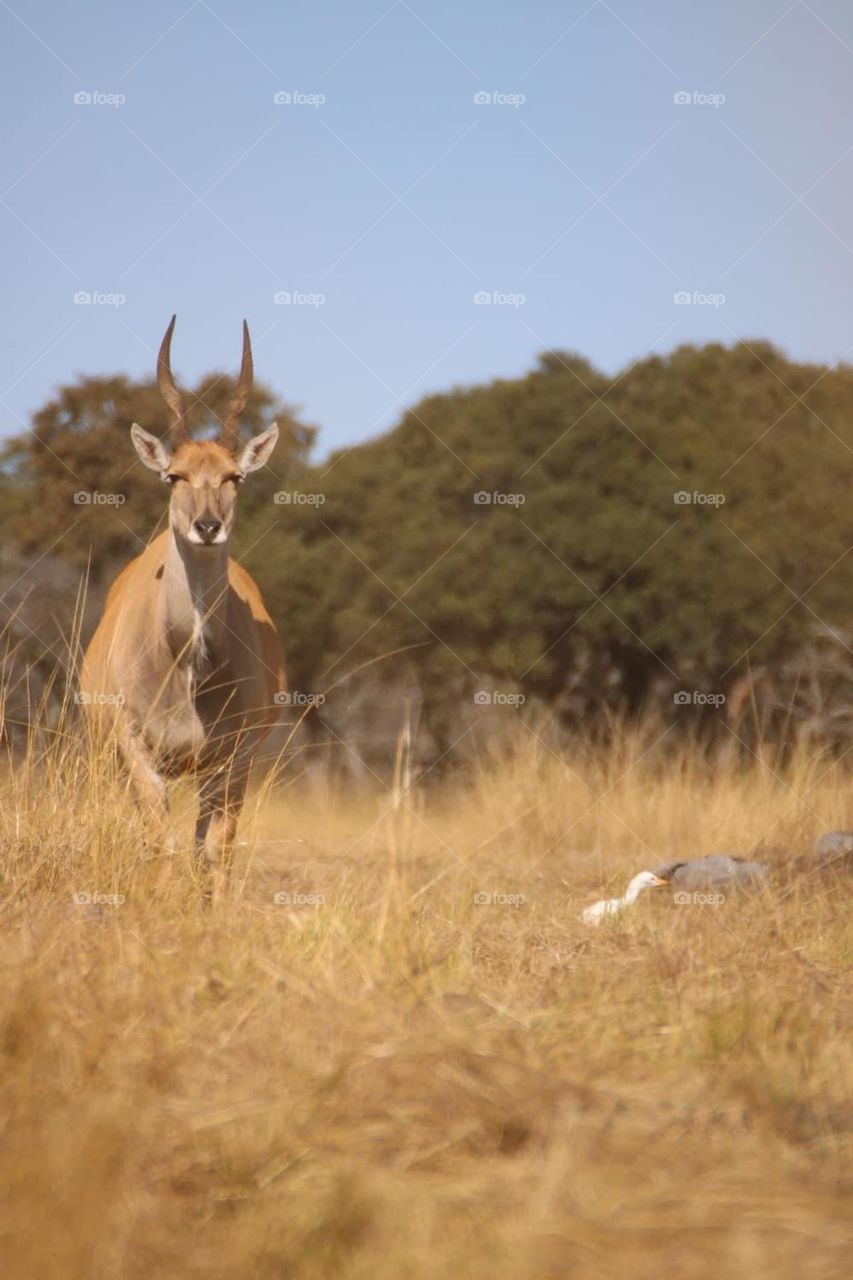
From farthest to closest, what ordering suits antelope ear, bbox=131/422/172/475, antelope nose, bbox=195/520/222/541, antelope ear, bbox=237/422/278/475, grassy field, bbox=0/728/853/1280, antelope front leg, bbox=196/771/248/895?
antelope ear, bbox=237/422/278/475, antelope ear, bbox=131/422/172/475, antelope nose, bbox=195/520/222/541, antelope front leg, bbox=196/771/248/895, grassy field, bbox=0/728/853/1280

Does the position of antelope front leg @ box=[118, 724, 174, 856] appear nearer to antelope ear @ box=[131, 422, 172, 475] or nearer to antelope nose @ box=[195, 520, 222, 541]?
antelope nose @ box=[195, 520, 222, 541]

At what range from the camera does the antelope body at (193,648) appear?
7.14m

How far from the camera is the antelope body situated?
7.14m

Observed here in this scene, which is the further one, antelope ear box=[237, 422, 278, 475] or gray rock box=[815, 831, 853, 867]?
antelope ear box=[237, 422, 278, 475]

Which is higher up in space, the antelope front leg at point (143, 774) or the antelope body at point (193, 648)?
the antelope body at point (193, 648)

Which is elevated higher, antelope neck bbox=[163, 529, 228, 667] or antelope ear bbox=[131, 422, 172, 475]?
antelope ear bbox=[131, 422, 172, 475]

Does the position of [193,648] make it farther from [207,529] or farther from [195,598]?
[207,529]

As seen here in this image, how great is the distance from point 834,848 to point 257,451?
3.46m

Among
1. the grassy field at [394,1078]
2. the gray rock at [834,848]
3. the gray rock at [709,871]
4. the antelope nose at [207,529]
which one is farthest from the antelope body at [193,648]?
the gray rock at [834,848]

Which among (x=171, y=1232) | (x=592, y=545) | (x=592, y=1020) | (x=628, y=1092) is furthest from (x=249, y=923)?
(x=592, y=545)

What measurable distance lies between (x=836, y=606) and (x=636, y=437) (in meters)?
2.48

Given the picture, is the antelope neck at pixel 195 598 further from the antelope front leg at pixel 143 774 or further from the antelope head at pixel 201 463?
the antelope front leg at pixel 143 774

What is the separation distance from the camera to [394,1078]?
3029 mm

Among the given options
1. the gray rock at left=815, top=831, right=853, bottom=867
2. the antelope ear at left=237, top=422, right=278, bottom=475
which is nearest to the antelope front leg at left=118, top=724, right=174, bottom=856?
the antelope ear at left=237, top=422, right=278, bottom=475
